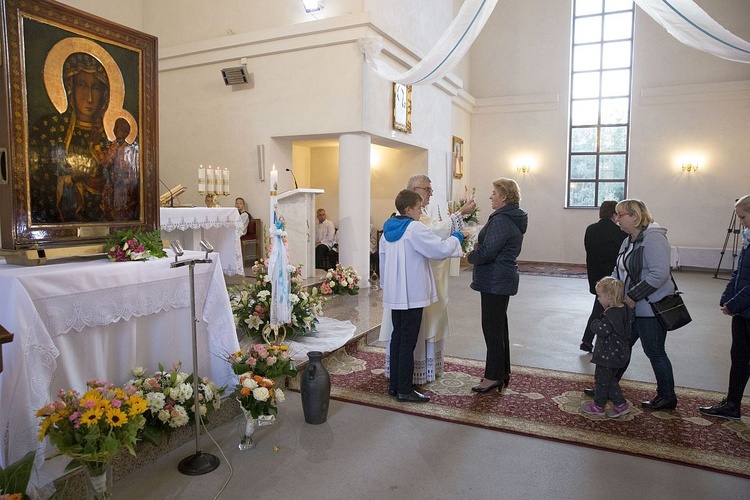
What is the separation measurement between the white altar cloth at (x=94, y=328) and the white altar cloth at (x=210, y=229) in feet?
8.85

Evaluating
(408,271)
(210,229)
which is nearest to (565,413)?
(408,271)

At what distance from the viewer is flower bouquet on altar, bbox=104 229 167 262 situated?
3.54 m

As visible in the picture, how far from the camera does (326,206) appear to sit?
Result: 504 inches

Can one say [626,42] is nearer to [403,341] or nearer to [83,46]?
[403,341]

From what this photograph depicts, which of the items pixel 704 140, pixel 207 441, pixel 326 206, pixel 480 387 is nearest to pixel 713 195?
pixel 704 140

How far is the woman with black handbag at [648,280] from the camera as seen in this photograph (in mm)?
3947

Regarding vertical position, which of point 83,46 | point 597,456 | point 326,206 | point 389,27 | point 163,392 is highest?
point 389,27

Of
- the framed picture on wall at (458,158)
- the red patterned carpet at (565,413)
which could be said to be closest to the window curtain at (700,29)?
the red patterned carpet at (565,413)

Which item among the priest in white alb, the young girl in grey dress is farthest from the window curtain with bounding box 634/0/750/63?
the priest in white alb

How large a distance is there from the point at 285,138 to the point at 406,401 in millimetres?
6155

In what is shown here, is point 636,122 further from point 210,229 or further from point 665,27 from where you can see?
point 210,229

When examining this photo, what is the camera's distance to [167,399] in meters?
3.27

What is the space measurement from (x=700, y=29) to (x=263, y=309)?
4486 mm

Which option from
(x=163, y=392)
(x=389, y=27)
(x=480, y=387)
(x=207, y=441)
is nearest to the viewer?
(x=163, y=392)
